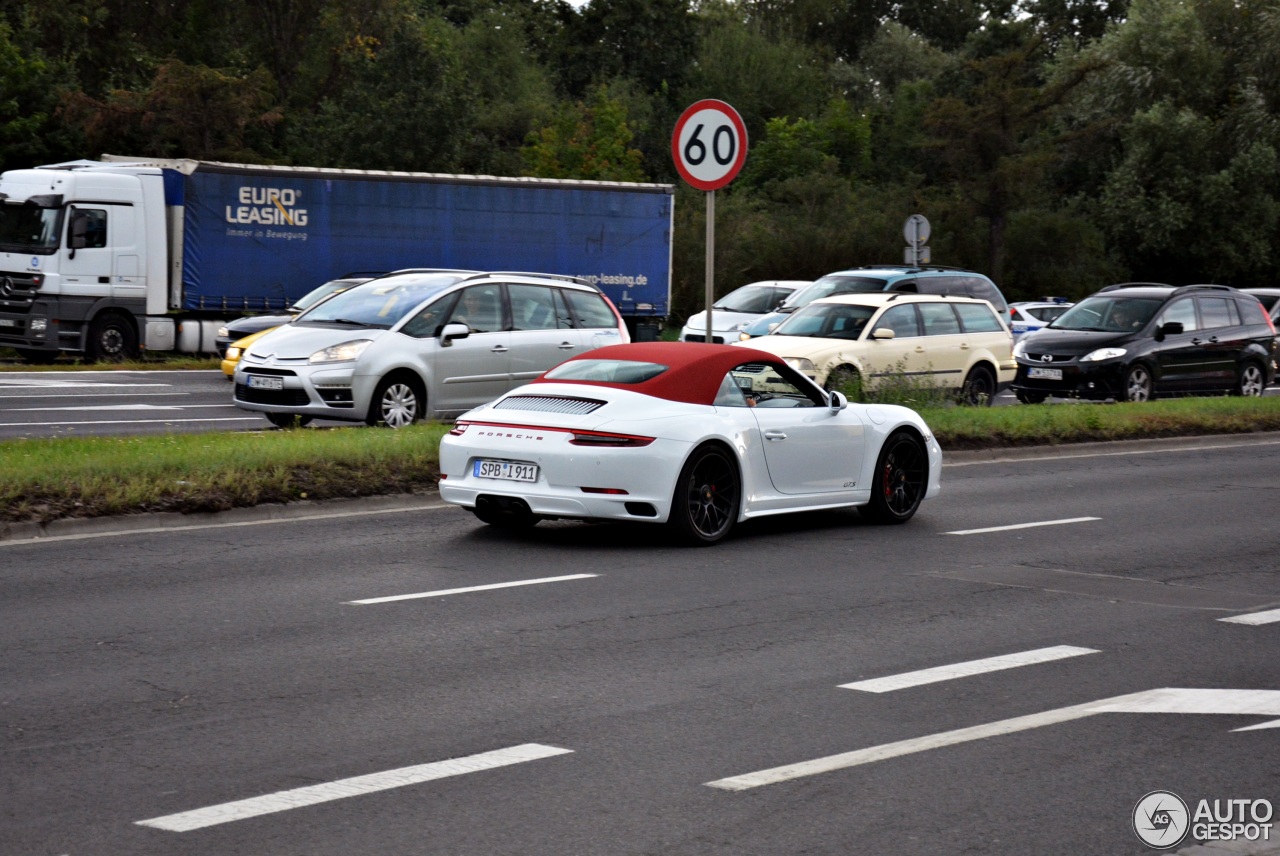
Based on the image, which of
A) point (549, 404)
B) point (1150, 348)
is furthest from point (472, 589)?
point (1150, 348)

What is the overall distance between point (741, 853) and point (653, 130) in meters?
62.1

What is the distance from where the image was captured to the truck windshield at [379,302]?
17594mm

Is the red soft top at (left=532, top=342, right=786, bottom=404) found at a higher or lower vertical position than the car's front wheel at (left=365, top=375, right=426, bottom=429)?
higher

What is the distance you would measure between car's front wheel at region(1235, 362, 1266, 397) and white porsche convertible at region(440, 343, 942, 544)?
16.1m

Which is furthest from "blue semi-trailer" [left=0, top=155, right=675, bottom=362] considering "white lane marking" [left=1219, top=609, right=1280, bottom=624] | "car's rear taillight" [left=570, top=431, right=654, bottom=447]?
"white lane marking" [left=1219, top=609, right=1280, bottom=624]

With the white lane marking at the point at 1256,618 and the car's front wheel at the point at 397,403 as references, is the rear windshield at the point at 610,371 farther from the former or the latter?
the car's front wheel at the point at 397,403

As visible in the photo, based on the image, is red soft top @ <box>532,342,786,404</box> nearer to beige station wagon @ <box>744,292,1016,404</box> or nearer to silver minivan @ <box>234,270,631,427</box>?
silver minivan @ <box>234,270,631,427</box>

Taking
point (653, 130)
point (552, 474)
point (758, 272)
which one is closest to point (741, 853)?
point (552, 474)

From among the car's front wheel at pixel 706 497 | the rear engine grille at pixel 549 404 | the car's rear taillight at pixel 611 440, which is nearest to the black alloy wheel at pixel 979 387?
the car's front wheel at pixel 706 497

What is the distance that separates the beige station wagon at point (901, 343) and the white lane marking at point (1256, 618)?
36.6 feet

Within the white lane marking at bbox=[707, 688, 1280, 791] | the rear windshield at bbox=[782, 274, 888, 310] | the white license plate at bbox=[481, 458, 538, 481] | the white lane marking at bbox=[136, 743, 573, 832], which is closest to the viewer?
the white lane marking at bbox=[136, 743, 573, 832]

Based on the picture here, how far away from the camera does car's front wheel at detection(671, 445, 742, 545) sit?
35.7 ft

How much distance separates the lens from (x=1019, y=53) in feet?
164

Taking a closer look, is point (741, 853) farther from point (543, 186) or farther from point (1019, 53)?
point (1019, 53)
